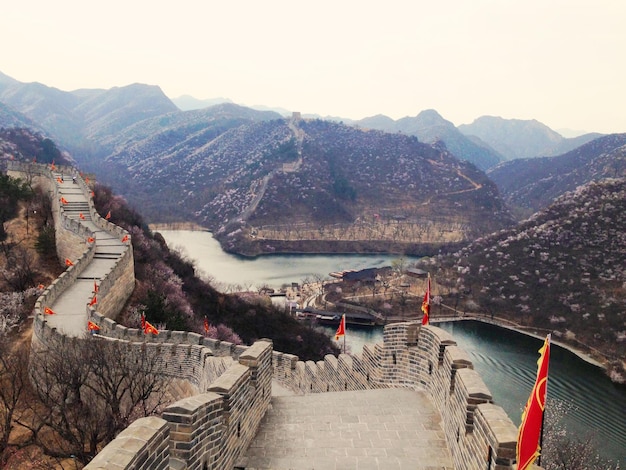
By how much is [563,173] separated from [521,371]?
136107mm

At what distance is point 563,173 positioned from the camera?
15812 cm

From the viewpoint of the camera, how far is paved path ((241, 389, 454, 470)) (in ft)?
20.4

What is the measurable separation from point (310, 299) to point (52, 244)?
40406 millimetres

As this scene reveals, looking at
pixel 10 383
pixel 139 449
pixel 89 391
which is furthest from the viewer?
pixel 10 383

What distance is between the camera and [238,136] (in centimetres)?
16450

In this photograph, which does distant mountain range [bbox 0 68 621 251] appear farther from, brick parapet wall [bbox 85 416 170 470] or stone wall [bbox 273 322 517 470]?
brick parapet wall [bbox 85 416 170 470]

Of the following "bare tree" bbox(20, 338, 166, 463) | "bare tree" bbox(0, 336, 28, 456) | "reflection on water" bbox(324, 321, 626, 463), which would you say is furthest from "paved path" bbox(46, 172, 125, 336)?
"reflection on water" bbox(324, 321, 626, 463)

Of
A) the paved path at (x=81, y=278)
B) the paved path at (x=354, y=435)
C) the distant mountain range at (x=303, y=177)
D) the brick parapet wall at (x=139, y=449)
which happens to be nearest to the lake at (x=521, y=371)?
the distant mountain range at (x=303, y=177)

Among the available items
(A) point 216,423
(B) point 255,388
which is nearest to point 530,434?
(A) point 216,423

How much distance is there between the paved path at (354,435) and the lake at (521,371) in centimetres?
2893

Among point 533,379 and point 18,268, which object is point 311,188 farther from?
point 18,268

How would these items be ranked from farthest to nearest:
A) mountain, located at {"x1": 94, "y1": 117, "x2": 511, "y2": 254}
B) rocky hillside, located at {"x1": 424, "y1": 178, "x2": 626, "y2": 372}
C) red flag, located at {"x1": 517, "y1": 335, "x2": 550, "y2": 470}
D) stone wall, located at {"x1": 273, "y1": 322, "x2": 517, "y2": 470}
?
mountain, located at {"x1": 94, "y1": 117, "x2": 511, "y2": 254}
rocky hillside, located at {"x1": 424, "y1": 178, "x2": 626, "y2": 372}
stone wall, located at {"x1": 273, "y1": 322, "x2": 517, "y2": 470}
red flag, located at {"x1": 517, "y1": 335, "x2": 550, "y2": 470}

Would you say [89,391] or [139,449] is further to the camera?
[89,391]

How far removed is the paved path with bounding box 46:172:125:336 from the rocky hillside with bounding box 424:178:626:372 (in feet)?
151
